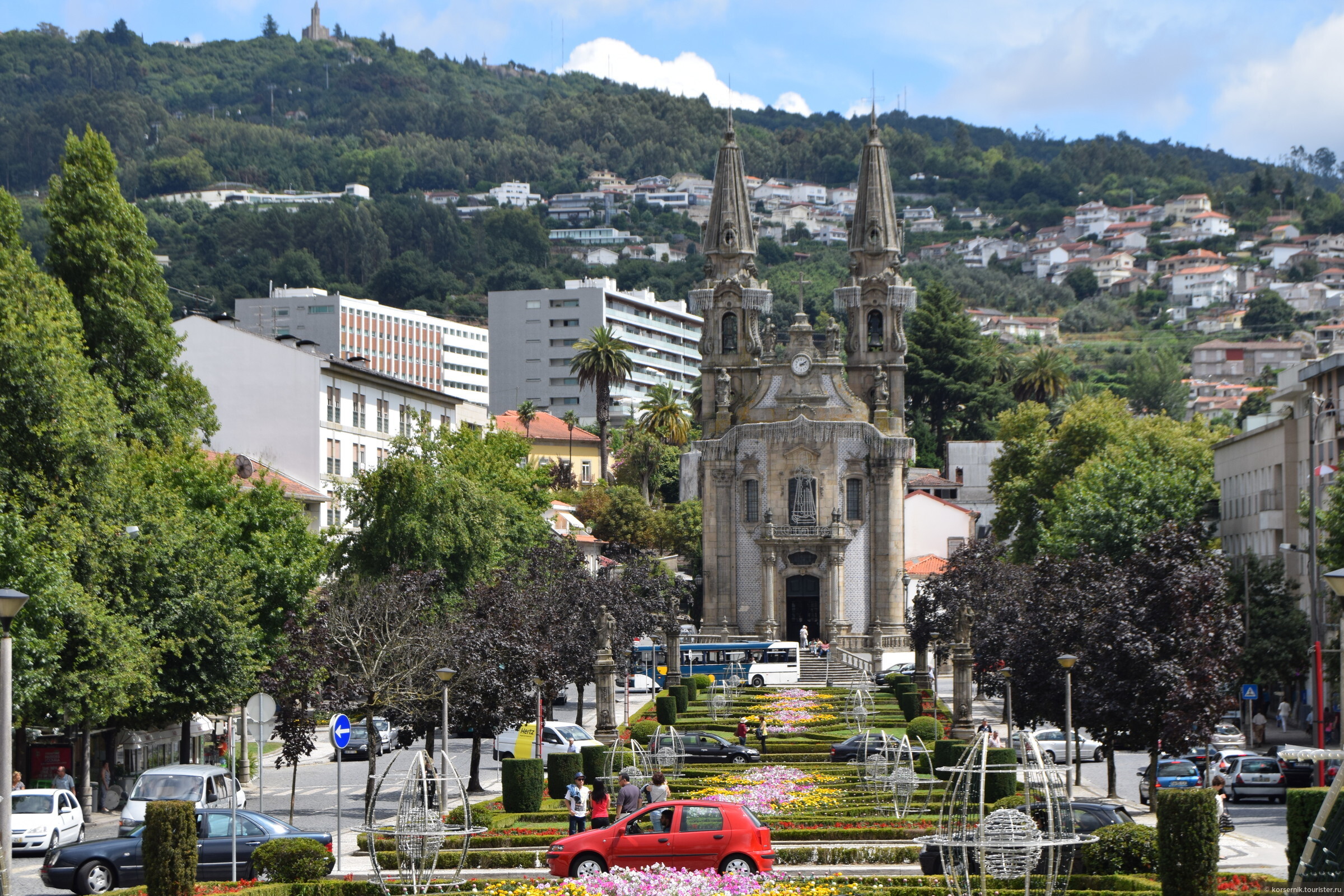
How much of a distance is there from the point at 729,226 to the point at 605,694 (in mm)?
52665

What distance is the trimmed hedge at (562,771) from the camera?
139ft

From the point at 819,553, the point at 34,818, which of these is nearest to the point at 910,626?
the point at 819,553

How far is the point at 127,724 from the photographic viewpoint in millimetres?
46125

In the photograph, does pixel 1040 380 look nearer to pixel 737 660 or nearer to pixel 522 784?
pixel 737 660

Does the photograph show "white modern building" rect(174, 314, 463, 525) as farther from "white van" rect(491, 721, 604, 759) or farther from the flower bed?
the flower bed

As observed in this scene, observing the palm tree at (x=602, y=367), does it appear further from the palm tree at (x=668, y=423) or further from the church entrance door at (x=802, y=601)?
the church entrance door at (x=802, y=601)

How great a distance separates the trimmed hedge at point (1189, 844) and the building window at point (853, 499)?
2822 inches

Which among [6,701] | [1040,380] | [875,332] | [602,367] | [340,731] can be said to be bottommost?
[340,731]

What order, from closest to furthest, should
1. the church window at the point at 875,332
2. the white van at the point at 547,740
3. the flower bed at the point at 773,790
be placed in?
the flower bed at the point at 773,790 → the white van at the point at 547,740 → the church window at the point at 875,332

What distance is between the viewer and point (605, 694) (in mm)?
56594

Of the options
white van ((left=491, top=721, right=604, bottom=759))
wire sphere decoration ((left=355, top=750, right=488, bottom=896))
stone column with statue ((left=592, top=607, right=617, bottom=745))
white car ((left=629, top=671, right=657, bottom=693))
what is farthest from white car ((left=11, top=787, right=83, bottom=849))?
white car ((left=629, top=671, right=657, bottom=693))

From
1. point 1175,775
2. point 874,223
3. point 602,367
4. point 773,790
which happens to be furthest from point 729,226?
point 773,790

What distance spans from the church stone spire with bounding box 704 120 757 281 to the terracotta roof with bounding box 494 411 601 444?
1861 inches

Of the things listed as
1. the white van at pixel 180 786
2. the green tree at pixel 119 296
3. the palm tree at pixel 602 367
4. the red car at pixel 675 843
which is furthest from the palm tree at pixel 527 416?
the red car at pixel 675 843
